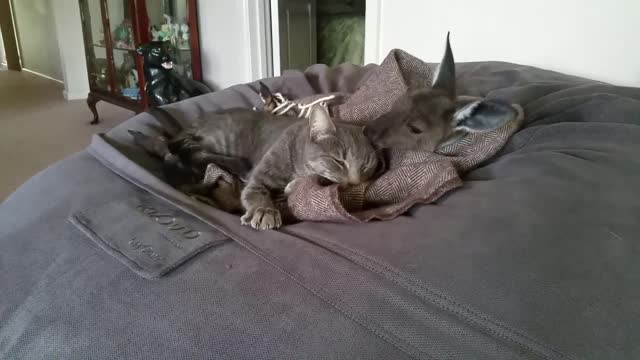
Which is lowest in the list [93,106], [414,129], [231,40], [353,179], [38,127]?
[38,127]

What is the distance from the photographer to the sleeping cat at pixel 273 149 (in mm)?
1042

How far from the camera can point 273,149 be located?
1.14 meters

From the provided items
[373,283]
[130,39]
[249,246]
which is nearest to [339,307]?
[373,283]

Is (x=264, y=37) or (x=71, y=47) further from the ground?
(x=264, y=37)

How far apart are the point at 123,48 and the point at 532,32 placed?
2.52 m

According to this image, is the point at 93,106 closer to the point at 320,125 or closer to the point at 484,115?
the point at 320,125

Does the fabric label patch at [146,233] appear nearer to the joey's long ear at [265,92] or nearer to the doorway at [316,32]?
the joey's long ear at [265,92]

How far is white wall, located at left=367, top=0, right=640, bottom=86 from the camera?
135cm

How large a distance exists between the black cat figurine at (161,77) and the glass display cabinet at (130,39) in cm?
14

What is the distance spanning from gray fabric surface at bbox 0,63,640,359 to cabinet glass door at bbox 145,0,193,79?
2.16m

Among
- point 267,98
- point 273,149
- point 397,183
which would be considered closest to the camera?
point 397,183

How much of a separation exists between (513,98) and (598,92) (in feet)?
0.63

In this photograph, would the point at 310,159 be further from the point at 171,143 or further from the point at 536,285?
the point at 536,285

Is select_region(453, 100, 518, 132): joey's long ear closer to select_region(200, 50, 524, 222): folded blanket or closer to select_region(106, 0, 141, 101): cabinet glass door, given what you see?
select_region(200, 50, 524, 222): folded blanket
